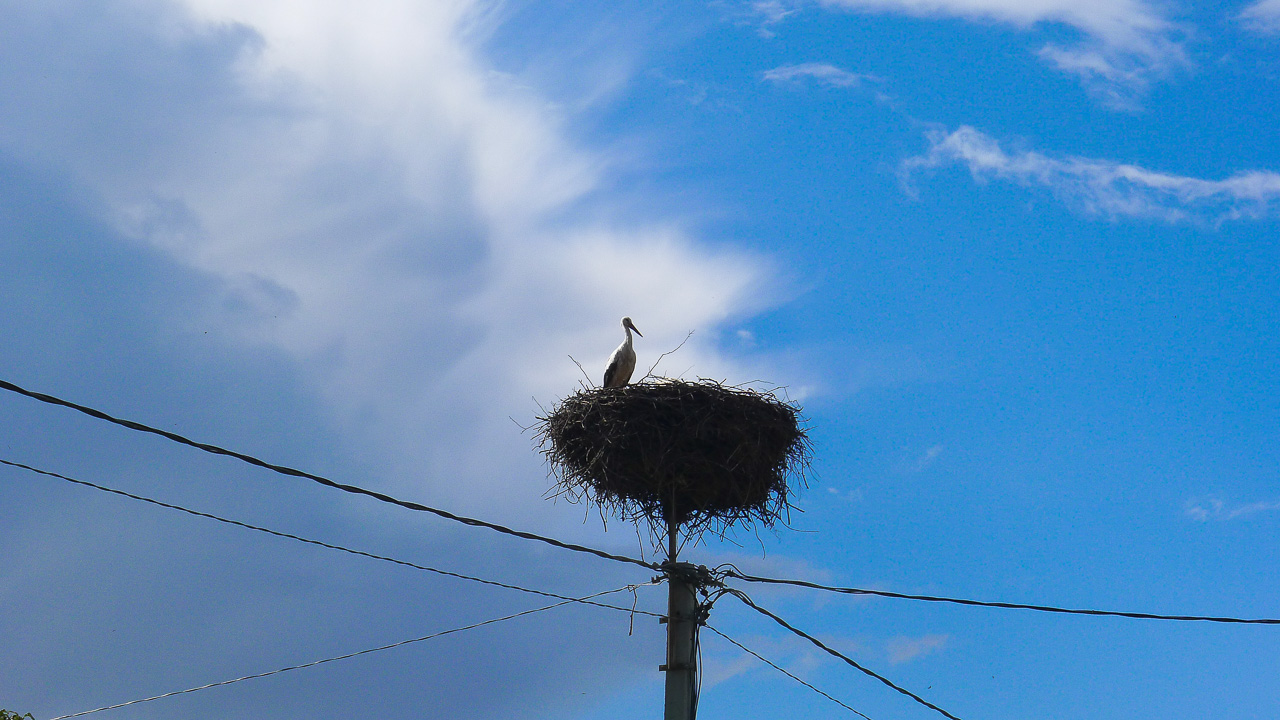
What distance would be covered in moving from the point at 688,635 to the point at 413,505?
1951 mm

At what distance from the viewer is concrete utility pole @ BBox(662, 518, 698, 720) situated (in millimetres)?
6492

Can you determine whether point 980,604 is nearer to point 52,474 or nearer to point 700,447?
point 700,447

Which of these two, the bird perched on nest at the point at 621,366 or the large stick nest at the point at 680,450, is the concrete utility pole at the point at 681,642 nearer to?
the large stick nest at the point at 680,450

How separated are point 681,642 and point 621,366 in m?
5.00

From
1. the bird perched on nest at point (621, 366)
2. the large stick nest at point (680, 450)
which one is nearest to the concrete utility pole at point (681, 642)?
the large stick nest at point (680, 450)

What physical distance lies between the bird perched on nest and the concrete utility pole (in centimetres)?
443

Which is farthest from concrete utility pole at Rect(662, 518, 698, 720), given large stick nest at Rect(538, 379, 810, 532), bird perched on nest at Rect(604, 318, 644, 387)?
bird perched on nest at Rect(604, 318, 644, 387)

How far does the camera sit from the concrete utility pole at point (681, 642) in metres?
6.49

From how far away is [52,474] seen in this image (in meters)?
5.69

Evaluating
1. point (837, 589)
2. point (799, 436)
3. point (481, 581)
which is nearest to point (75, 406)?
point (481, 581)

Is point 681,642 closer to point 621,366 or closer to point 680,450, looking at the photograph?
point 680,450

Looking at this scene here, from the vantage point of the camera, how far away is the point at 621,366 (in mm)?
11398

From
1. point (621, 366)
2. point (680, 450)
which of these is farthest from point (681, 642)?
point (621, 366)

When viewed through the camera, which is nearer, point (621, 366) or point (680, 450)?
point (680, 450)
